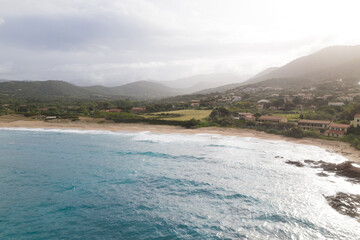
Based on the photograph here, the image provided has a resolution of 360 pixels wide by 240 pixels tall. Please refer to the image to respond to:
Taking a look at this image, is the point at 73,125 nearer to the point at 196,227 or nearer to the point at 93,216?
the point at 93,216

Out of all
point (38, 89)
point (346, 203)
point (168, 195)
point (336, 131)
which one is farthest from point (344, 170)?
point (38, 89)

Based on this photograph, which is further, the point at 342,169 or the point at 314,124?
the point at 314,124

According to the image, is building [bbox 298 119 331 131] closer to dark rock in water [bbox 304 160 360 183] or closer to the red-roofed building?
the red-roofed building

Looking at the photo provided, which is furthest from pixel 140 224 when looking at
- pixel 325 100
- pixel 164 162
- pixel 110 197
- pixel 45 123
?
pixel 325 100

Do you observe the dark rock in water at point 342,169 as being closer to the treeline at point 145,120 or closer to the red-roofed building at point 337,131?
the red-roofed building at point 337,131

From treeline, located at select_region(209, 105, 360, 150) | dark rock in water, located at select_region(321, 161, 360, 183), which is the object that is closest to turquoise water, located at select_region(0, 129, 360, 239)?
dark rock in water, located at select_region(321, 161, 360, 183)

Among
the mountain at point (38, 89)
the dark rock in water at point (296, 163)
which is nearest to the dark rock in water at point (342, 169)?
the dark rock in water at point (296, 163)

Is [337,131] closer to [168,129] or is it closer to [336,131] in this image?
[336,131]
